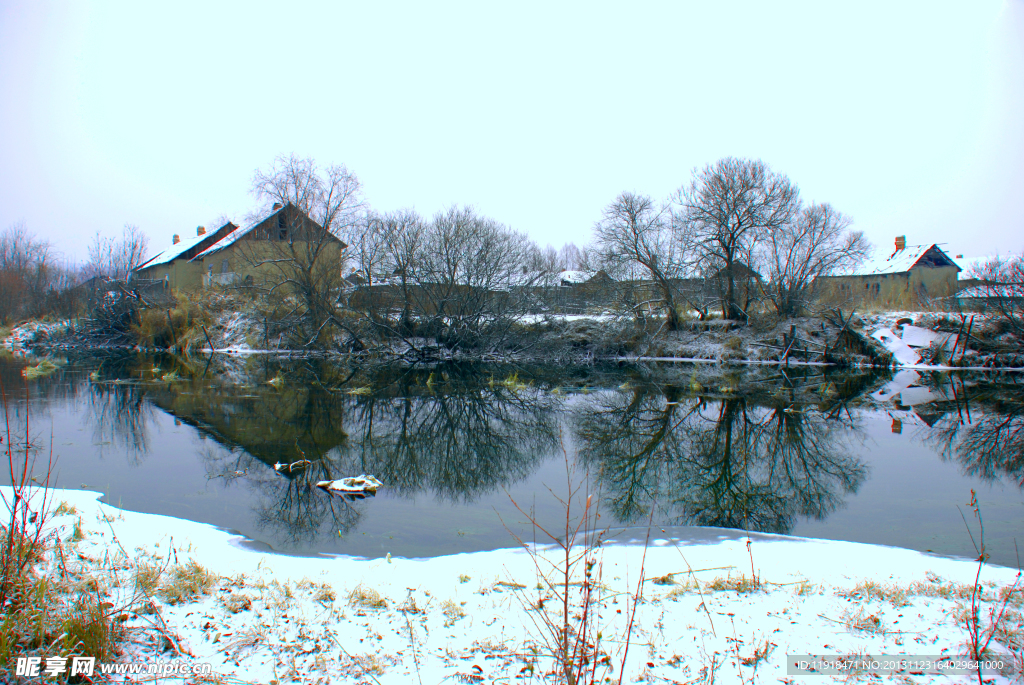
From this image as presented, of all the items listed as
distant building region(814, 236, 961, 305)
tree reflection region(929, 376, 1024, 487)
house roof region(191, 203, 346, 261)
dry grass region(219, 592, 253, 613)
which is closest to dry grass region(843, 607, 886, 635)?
dry grass region(219, 592, 253, 613)

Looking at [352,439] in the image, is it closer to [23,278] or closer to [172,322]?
[172,322]

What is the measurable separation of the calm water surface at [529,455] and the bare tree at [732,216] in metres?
14.0

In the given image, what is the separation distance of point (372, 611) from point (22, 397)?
63.3 ft

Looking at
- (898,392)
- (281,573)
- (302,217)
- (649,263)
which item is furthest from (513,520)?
(302,217)

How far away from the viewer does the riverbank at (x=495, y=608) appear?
3.54 metres

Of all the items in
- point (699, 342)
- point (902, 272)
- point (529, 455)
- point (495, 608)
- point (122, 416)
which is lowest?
point (529, 455)

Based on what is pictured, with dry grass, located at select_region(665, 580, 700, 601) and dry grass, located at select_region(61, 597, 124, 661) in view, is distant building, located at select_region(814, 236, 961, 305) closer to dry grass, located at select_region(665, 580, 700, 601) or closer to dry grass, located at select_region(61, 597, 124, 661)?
dry grass, located at select_region(665, 580, 700, 601)

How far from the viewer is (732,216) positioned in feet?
111

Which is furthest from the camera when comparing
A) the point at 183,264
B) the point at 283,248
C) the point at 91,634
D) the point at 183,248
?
the point at 183,248

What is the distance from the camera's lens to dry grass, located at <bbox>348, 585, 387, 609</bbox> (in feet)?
14.5

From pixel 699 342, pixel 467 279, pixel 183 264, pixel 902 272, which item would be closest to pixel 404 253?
pixel 467 279

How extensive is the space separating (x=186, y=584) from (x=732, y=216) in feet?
113

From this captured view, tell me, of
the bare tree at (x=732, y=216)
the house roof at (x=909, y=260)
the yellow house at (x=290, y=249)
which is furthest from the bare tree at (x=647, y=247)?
the house roof at (x=909, y=260)

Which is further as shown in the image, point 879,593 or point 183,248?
point 183,248
